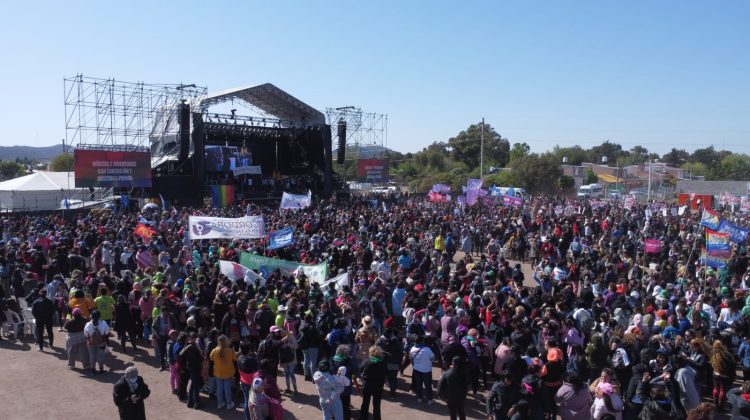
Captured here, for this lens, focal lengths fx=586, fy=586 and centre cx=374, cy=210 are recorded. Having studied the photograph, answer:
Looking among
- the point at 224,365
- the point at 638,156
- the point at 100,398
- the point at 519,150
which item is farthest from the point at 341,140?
the point at 638,156

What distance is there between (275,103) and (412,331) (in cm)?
3077

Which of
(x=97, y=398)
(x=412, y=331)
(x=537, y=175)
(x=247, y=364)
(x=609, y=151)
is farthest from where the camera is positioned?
(x=609, y=151)

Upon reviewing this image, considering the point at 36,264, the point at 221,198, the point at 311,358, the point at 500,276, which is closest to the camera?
the point at 311,358

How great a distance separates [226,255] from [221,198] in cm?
2053

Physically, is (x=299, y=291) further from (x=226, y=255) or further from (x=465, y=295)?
(x=226, y=255)

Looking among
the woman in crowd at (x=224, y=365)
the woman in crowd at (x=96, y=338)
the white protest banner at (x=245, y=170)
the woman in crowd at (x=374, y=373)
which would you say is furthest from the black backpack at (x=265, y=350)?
the white protest banner at (x=245, y=170)

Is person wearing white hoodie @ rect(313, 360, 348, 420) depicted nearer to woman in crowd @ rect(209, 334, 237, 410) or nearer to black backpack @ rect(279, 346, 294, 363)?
black backpack @ rect(279, 346, 294, 363)

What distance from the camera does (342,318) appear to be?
885 cm

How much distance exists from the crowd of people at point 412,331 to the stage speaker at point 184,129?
59.5ft

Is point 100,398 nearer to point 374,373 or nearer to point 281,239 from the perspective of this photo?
point 374,373

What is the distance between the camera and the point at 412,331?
337 inches

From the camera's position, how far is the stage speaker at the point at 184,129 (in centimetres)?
3216

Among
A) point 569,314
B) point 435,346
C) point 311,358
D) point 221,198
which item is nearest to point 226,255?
point 311,358

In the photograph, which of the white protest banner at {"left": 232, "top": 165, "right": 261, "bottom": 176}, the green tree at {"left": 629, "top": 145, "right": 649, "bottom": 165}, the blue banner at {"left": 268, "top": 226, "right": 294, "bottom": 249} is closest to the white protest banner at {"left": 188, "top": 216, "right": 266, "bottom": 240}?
the blue banner at {"left": 268, "top": 226, "right": 294, "bottom": 249}
